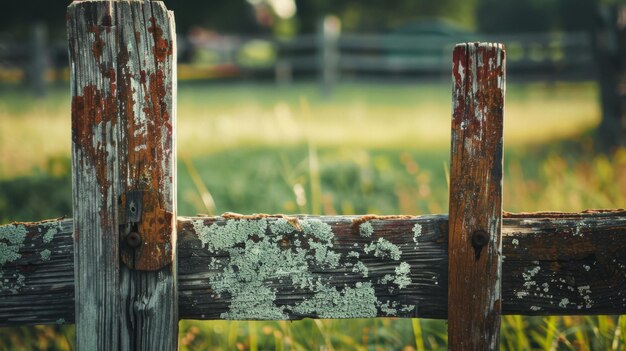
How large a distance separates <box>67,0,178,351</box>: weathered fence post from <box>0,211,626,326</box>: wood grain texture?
76mm

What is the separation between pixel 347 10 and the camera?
28578 mm

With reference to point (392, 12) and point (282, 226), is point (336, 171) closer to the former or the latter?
point (282, 226)

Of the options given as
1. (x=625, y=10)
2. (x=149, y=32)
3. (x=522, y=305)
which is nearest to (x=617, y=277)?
(x=522, y=305)

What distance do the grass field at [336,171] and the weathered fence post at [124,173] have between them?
0.52 meters

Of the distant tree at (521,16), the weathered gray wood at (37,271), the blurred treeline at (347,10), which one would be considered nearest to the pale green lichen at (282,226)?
the weathered gray wood at (37,271)

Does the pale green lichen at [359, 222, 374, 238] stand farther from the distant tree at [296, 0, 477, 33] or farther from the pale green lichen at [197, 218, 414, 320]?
the distant tree at [296, 0, 477, 33]

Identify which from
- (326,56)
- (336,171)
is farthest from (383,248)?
(326,56)

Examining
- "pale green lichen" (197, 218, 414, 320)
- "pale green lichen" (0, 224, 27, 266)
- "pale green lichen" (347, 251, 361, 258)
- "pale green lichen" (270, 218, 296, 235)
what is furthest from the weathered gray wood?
"pale green lichen" (347, 251, 361, 258)

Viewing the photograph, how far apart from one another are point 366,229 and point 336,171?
4435mm

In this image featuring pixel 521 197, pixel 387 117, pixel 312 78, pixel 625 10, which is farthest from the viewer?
pixel 312 78

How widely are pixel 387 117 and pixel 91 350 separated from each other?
9664 millimetres

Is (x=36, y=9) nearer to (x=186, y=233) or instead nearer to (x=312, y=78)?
(x=312, y=78)

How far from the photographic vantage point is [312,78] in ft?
68.4

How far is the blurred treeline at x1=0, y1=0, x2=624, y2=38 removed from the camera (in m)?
21.3
